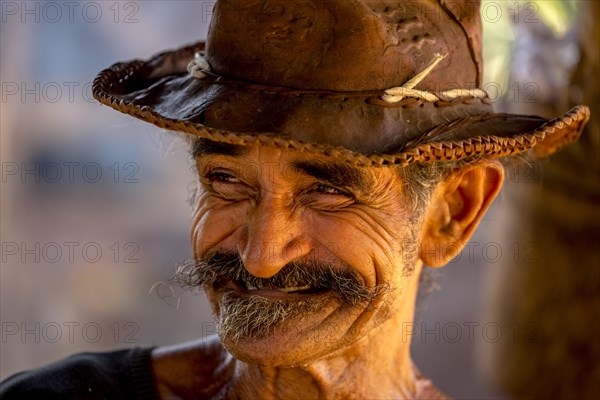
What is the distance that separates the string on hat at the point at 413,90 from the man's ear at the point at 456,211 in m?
0.25

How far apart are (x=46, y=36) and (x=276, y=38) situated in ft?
19.4

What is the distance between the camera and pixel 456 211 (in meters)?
2.65

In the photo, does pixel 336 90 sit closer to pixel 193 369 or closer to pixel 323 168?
pixel 323 168

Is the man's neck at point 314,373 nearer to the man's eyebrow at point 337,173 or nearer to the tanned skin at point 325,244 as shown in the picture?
the tanned skin at point 325,244

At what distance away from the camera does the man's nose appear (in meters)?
2.27

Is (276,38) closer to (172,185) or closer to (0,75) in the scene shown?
(0,75)

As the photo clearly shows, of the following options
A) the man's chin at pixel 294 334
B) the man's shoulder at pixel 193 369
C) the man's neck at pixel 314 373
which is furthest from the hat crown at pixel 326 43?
the man's shoulder at pixel 193 369

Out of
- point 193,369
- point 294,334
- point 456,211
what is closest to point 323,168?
point 294,334

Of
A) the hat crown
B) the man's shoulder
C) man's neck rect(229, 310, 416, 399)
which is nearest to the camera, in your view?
the hat crown

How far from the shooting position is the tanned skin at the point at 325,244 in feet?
7.59

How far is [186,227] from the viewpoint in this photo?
887 cm

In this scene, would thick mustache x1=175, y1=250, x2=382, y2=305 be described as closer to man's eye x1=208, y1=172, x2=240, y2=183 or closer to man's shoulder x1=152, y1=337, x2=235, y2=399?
man's eye x1=208, y1=172, x2=240, y2=183

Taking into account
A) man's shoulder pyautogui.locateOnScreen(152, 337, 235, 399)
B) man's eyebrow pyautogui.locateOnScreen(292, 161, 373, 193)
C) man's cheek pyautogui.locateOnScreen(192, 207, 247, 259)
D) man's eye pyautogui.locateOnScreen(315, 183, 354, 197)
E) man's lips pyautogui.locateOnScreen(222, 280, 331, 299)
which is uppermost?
man's eyebrow pyautogui.locateOnScreen(292, 161, 373, 193)

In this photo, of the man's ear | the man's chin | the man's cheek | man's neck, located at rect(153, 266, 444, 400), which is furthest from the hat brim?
man's neck, located at rect(153, 266, 444, 400)
